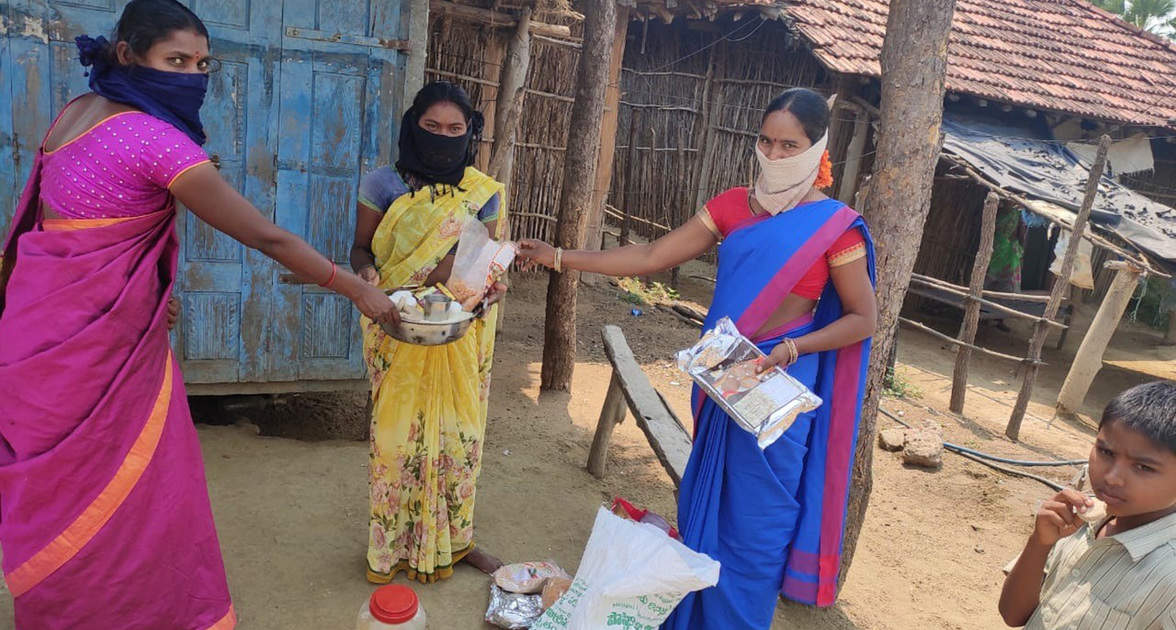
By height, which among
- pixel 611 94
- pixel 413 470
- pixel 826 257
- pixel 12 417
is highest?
pixel 611 94

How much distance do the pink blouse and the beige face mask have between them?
1584 millimetres

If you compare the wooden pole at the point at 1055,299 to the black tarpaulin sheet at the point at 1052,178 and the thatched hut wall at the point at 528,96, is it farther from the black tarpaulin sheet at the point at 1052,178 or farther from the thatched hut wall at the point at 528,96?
the thatched hut wall at the point at 528,96

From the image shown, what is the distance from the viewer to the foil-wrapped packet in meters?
2.92

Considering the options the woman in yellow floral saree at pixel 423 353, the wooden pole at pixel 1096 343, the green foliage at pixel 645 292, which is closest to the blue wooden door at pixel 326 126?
the woman in yellow floral saree at pixel 423 353

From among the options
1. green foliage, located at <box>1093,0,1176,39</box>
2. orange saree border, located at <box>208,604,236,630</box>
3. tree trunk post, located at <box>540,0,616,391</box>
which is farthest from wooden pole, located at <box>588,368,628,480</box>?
green foliage, located at <box>1093,0,1176,39</box>

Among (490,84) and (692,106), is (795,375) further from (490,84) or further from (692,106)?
(692,106)

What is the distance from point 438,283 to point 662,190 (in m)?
9.42

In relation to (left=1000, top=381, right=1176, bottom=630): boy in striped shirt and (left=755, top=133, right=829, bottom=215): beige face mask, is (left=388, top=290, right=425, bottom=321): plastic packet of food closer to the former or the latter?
(left=755, top=133, right=829, bottom=215): beige face mask

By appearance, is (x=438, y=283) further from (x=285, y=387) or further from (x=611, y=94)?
(x=611, y=94)

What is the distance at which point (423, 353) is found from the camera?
2.89 m

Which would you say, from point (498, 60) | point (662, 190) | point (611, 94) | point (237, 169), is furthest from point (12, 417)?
point (662, 190)

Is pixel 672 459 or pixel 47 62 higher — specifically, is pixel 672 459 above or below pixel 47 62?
below

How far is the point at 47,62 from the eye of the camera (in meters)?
3.56

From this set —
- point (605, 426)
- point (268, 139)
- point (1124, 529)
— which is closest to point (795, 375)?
point (1124, 529)
